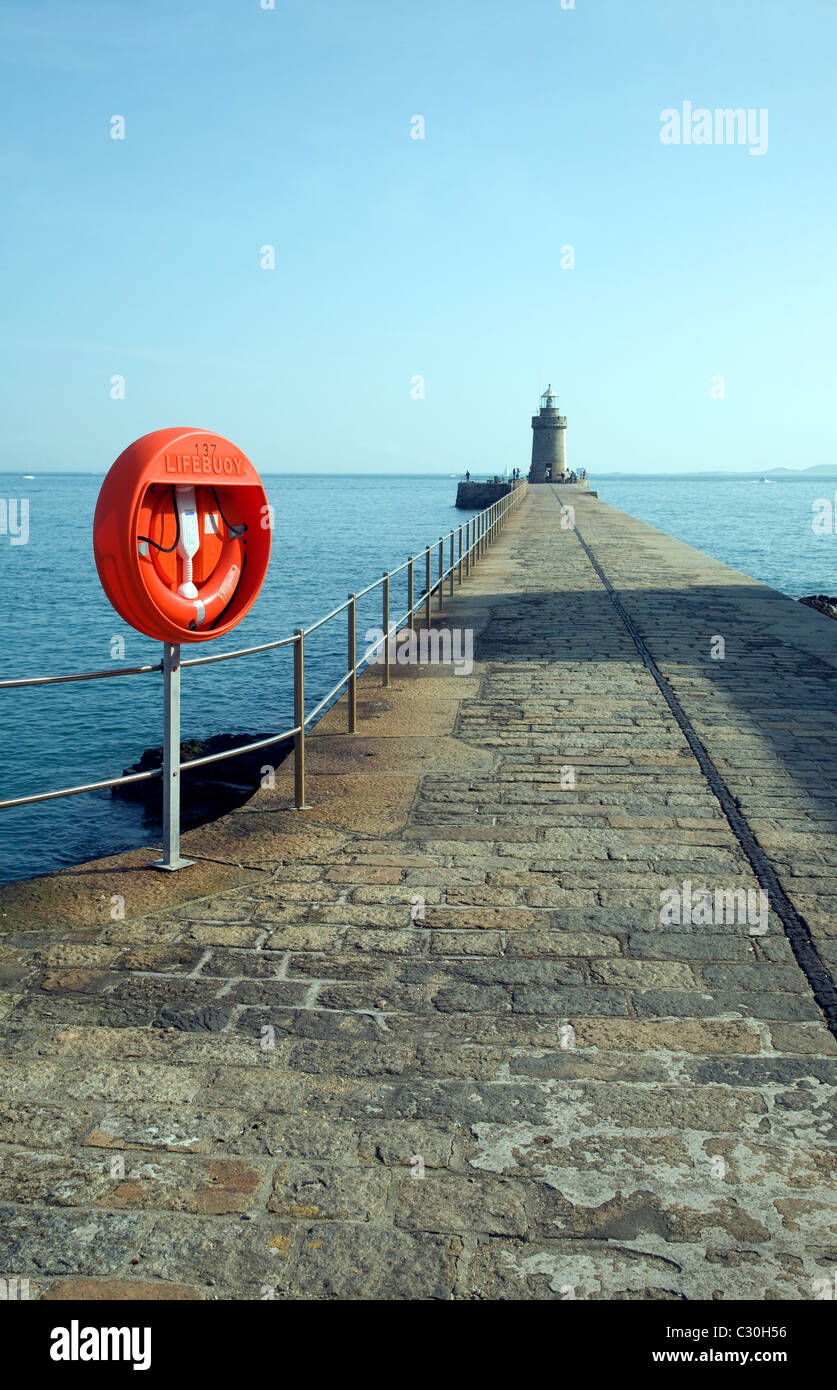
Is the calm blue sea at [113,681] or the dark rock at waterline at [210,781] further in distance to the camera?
the calm blue sea at [113,681]

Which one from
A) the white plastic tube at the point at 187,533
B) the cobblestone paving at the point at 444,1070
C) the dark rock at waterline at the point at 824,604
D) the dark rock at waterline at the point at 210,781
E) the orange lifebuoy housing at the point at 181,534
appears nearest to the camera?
the cobblestone paving at the point at 444,1070

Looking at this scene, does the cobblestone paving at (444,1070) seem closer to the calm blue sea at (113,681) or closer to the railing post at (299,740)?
the railing post at (299,740)

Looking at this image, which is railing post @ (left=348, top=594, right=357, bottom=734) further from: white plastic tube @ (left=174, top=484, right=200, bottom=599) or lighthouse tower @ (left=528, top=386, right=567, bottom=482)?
lighthouse tower @ (left=528, top=386, right=567, bottom=482)

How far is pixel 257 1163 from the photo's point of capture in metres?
2.93

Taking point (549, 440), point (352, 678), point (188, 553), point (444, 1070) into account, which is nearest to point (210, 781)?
point (352, 678)

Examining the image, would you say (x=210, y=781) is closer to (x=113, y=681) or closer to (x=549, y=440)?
(x=113, y=681)

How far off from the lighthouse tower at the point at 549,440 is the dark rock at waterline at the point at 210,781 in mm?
71525

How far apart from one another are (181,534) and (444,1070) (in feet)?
8.35

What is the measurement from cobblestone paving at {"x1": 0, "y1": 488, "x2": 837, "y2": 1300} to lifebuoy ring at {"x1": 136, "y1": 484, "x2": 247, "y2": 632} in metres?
1.24

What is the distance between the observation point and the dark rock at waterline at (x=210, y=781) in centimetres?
1316

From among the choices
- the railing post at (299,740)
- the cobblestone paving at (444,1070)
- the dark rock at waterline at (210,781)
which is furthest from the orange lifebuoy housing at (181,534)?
the dark rock at waterline at (210,781)

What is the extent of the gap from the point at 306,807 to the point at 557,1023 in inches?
107

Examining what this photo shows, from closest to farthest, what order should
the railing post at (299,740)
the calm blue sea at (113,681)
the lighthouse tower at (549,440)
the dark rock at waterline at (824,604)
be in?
the railing post at (299,740)
the calm blue sea at (113,681)
the dark rock at waterline at (824,604)
the lighthouse tower at (549,440)

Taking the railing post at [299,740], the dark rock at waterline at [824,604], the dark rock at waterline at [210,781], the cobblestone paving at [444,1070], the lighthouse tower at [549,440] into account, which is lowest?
the dark rock at waterline at [210,781]
